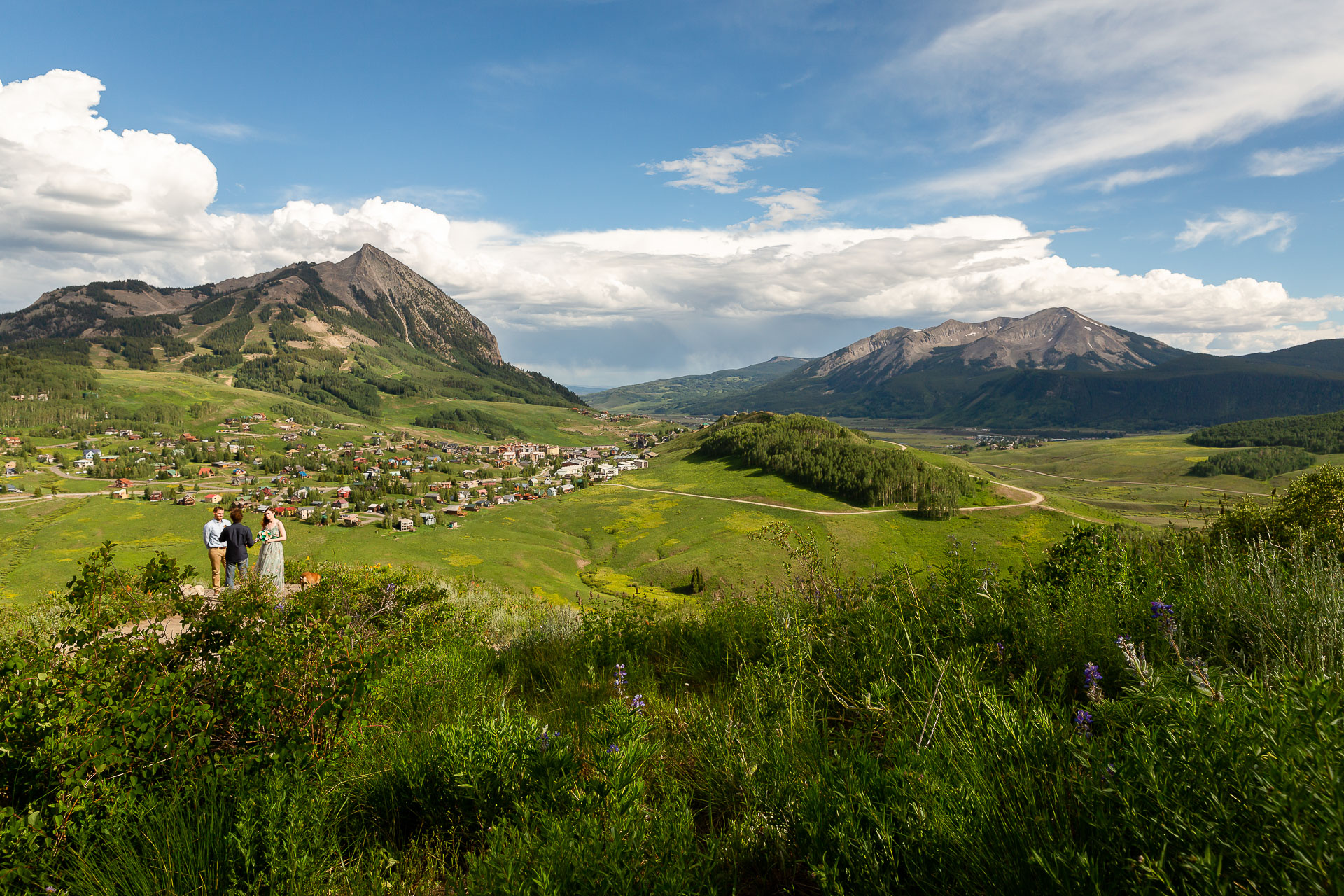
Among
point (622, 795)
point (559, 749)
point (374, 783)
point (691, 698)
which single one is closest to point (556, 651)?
point (691, 698)

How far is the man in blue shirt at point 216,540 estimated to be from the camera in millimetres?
14297

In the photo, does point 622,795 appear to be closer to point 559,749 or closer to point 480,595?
point 559,749

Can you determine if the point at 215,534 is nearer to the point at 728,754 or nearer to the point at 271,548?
the point at 271,548

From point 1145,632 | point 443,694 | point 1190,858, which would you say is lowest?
point 443,694

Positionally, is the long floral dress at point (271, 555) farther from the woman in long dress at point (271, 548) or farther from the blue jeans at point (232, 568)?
the blue jeans at point (232, 568)

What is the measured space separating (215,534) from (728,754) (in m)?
16.0

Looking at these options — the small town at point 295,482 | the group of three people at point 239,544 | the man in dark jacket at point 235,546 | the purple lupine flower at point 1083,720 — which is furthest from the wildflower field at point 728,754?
the small town at point 295,482

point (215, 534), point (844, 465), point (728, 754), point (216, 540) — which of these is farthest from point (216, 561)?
point (844, 465)

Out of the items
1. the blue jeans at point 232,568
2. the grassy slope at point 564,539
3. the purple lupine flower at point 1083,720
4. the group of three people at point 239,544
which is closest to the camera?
the purple lupine flower at point 1083,720

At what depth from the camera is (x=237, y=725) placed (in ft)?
12.8

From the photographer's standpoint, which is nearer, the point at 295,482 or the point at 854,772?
the point at 854,772

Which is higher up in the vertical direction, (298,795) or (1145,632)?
(1145,632)

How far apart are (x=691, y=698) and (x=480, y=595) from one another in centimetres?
1396

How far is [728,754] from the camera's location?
3586 millimetres
